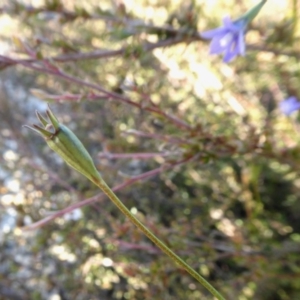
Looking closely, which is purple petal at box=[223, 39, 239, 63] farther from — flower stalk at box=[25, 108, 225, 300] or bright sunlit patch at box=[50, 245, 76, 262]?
bright sunlit patch at box=[50, 245, 76, 262]

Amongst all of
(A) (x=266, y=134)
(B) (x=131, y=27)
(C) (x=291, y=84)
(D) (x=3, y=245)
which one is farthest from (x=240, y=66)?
(D) (x=3, y=245)

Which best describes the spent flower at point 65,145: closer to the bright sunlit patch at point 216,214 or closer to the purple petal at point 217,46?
the purple petal at point 217,46

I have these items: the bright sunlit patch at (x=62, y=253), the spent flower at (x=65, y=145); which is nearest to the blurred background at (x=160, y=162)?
the bright sunlit patch at (x=62, y=253)

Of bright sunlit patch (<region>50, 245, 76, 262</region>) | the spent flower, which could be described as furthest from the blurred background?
the spent flower

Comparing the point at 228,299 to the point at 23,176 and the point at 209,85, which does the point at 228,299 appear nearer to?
the point at 209,85

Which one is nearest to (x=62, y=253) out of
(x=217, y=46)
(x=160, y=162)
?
(x=160, y=162)

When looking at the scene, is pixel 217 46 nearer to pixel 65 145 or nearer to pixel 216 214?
pixel 65 145

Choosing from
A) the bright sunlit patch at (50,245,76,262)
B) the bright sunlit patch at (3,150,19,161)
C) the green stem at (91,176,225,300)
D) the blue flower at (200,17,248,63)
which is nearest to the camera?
the green stem at (91,176,225,300)

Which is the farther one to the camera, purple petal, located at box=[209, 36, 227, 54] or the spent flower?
purple petal, located at box=[209, 36, 227, 54]
